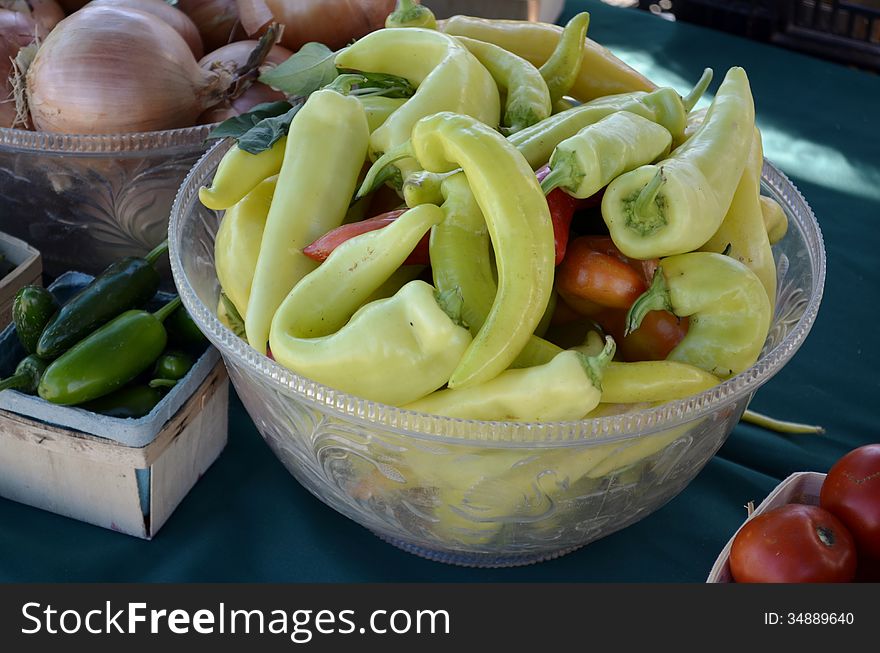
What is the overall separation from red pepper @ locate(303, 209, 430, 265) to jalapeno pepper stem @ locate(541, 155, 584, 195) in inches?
3.5

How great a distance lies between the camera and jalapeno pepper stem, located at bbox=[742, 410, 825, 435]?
34.7 inches

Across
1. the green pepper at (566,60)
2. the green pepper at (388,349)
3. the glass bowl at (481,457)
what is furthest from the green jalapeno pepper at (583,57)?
the green pepper at (388,349)

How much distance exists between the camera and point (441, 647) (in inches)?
24.1

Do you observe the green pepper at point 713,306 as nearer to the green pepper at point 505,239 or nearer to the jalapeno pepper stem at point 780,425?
the green pepper at point 505,239

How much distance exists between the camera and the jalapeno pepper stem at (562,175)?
0.60m

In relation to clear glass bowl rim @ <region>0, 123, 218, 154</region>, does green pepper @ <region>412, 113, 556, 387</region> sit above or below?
above

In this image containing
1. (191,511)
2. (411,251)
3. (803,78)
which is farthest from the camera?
(803,78)

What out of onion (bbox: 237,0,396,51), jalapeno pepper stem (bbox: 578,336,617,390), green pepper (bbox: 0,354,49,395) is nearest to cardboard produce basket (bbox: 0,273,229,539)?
green pepper (bbox: 0,354,49,395)

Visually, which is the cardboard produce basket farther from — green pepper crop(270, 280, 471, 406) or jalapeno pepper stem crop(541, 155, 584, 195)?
jalapeno pepper stem crop(541, 155, 584, 195)

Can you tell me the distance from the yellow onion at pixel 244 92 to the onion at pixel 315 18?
0.05m

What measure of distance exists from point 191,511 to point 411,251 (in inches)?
12.4

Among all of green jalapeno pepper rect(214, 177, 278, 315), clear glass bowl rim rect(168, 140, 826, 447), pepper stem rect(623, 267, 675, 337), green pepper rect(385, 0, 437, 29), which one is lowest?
clear glass bowl rim rect(168, 140, 826, 447)

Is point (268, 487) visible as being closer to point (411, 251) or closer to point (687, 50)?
point (411, 251)

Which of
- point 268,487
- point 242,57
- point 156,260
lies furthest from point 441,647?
point 242,57
